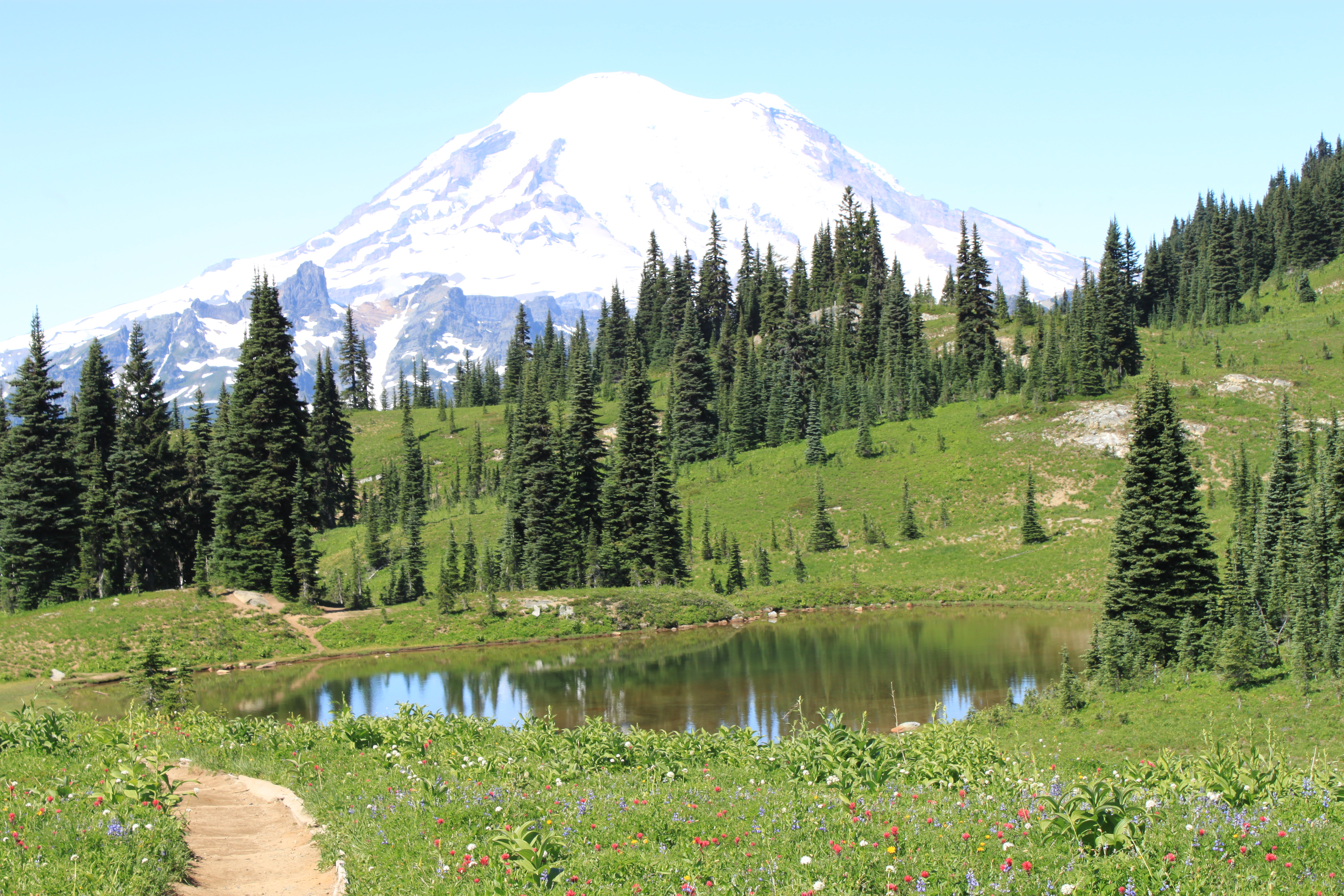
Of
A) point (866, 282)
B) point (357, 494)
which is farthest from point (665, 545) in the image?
point (866, 282)

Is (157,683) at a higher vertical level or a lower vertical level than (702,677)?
higher

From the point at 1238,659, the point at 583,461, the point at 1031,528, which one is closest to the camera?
the point at 1238,659

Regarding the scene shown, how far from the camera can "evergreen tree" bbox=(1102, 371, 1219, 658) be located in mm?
29641

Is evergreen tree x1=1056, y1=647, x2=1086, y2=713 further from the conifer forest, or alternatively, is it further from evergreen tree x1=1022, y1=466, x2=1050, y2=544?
evergreen tree x1=1022, y1=466, x2=1050, y2=544

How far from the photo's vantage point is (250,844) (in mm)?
10812

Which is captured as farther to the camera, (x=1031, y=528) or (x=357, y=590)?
(x=1031, y=528)

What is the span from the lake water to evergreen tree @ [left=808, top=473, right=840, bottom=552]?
17051mm

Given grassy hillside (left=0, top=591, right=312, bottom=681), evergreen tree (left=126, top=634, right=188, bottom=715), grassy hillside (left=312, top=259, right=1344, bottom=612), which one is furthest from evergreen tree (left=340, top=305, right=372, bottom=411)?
evergreen tree (left=126, top=634, right=188, bottom=715)

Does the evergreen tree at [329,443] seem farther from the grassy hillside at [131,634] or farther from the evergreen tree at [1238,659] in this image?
the evergreen tree at [1238,659]

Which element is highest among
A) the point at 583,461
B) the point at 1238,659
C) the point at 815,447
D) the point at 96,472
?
the point at 815,447

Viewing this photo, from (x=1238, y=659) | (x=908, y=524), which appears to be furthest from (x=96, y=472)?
(x=908, y=524)

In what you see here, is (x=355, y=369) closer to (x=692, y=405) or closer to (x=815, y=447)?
(x=692, y=405)

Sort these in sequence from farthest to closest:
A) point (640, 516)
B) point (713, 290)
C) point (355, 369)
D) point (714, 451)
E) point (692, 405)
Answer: point (355, 369)
point (713, 290)
point (692, 405)
point (714, 451)
point (640, 516)

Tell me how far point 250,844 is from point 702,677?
27511 millimetres
